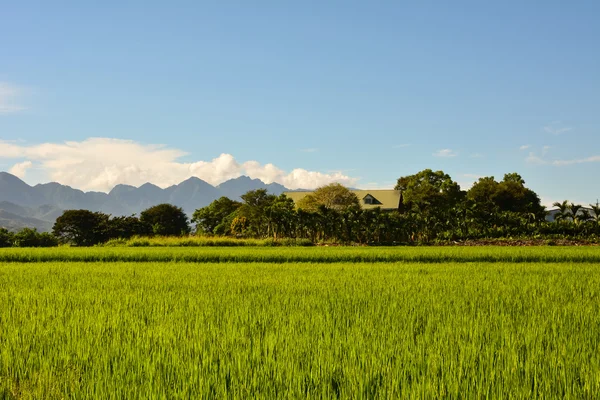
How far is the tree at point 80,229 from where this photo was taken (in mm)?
43781

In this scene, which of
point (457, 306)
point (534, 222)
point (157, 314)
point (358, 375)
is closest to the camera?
point (358, 375)

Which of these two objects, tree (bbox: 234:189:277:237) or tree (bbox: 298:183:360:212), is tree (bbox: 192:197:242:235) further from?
tree (bbox: 298:183:360:212)

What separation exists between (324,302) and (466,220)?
35050 millimetres

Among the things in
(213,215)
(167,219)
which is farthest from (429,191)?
(167,219)

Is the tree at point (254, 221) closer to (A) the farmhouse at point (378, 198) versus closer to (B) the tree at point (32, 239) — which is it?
(A) the farmhouse at point (378, 198)

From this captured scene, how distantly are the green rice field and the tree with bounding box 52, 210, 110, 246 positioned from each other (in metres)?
37.8

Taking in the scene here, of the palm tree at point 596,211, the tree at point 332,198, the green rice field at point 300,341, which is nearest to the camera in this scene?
the green rice field at point 300,341

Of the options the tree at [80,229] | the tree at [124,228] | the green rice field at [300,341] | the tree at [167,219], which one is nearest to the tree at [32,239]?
the tree at [80,229]

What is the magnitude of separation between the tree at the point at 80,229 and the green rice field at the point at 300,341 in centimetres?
3777

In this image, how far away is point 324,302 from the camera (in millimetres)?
6527

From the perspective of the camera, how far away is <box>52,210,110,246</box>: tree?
4378 cm

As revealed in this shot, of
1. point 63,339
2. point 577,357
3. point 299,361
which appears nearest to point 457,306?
point 577,357

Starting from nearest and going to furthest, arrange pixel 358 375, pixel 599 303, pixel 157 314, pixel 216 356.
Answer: pixel 358 375 → pixel 216 356 → pixel 157 314 → pixel 599 303

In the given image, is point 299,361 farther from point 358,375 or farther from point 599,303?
point 599,303
